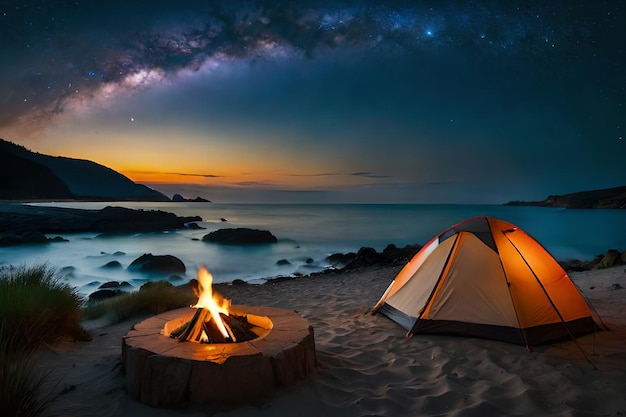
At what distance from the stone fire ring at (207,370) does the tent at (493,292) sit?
2776mm

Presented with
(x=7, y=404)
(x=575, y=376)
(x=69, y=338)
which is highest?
(x=7, y=404)

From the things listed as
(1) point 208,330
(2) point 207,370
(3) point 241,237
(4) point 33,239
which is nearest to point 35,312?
(1) point 208,330

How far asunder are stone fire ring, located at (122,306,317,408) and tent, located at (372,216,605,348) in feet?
9.11

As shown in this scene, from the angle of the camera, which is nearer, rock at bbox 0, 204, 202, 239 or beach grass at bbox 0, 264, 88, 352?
beach grass at bbox 0, 264, 88, 352

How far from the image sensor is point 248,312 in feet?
18.3

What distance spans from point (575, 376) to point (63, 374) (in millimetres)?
5724

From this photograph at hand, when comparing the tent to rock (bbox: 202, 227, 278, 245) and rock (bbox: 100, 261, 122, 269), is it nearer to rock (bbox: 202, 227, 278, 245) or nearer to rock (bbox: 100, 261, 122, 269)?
rock (bbox: 100, 261, 122, 269)

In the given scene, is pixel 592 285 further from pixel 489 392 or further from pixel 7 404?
pixel 7 404

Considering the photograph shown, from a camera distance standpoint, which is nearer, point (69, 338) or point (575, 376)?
point (575, 376)

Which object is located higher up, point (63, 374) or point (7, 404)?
point (7, 404)

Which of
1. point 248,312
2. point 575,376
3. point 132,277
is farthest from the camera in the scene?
point 132,277

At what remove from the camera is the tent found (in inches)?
225

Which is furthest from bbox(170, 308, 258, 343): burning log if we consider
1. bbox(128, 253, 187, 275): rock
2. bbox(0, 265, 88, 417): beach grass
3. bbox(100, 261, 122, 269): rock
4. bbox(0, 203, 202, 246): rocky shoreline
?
bbox(0, 203, 202, 246): rocky shoreline

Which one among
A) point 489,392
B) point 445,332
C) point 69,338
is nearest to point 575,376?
point 489,392
